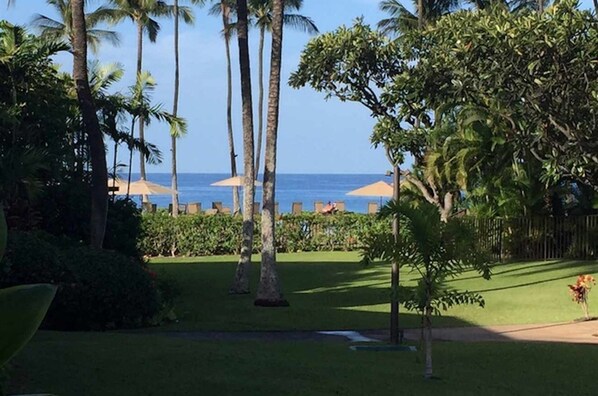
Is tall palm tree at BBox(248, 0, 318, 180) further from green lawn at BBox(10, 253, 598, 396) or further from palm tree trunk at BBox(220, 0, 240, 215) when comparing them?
green lawn at BBox(10, 253, 598, 396)

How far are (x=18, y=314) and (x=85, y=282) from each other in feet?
40.4

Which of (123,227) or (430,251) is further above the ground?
(123,227)

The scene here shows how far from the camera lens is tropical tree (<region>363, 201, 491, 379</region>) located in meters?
8.96

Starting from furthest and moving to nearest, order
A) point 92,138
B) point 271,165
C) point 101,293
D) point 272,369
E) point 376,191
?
point 376,191 → point 271,165 → point 92,138 → point 101,293 → point 272,369

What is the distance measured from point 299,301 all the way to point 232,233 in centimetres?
1375

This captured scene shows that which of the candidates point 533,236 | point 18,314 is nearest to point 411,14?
point 533,236

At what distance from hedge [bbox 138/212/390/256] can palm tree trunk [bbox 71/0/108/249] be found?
553 inches

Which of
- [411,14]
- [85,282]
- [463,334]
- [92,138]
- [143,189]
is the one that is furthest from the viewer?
[411,14]

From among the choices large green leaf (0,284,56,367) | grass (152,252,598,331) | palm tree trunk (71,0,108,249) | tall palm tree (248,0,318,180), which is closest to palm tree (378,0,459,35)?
tall palm tree (248,0,318,180)

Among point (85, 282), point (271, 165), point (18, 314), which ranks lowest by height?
point (85, 282)

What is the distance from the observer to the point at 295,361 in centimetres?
972

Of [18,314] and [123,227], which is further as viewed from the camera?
[123,227]

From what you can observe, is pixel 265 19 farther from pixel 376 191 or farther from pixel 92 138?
pixel 92 138

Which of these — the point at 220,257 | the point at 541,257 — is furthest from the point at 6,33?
the point at 541,257
